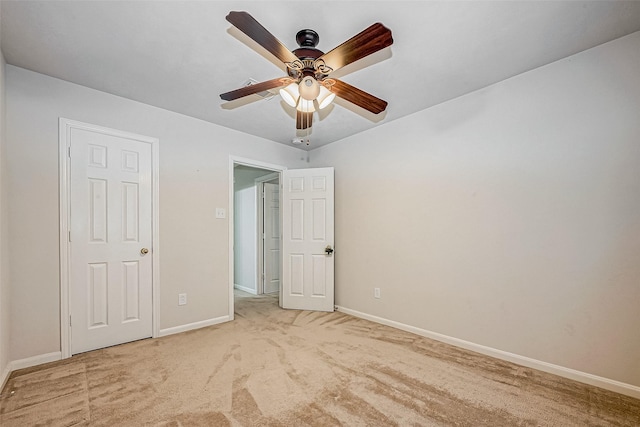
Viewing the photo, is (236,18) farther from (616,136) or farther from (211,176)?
(616,136)

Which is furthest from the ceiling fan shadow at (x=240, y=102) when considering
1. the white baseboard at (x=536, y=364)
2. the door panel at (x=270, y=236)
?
the white baseboard at (x=536, y=364)

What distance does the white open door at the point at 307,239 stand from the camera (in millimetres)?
4129

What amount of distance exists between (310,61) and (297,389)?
88.9 inches

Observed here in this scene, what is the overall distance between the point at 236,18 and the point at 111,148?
227 cm

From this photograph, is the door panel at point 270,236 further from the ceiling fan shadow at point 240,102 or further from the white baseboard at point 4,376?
the white baseboard at point 4,376

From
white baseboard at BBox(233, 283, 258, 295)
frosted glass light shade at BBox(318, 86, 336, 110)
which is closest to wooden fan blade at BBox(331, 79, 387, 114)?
frosted glass light shade at BBox(318, 86, 336, 110)

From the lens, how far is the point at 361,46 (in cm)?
158

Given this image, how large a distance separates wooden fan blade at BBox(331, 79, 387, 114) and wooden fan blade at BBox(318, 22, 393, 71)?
0.22 meters

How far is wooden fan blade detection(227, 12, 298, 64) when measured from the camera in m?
1.37

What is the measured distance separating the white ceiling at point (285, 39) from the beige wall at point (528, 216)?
1.04 feet

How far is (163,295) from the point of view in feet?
10.4

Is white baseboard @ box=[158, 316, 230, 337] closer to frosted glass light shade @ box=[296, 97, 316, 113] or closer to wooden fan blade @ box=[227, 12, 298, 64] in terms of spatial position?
frosted glass light shade @ box=[296, 97, 316, 113]

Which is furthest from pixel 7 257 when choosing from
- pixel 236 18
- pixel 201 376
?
pixel 236 18

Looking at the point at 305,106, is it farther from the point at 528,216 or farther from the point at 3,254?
the point at 3,254
